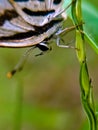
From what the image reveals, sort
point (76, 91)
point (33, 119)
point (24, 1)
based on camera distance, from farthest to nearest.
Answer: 1. point (76, 91)
2. point (33, 119)
3. point (24, 1)

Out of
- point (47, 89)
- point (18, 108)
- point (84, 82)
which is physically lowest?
point (47, 89)

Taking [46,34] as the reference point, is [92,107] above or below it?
below

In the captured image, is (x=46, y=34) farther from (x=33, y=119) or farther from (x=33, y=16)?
(x=33, y=119)

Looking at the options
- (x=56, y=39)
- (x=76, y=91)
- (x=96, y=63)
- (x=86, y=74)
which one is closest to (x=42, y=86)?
(x=76, y=91)

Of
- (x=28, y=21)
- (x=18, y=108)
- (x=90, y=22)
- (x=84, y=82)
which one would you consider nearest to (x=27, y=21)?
(x=28, y=21)

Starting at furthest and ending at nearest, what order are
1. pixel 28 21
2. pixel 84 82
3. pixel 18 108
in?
pixel 18 108
pixel 28 21
pixel 84 82

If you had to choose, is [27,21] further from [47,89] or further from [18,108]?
[47,89]

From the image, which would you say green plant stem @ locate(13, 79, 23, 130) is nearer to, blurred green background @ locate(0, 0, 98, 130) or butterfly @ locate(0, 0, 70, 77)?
blurred green background @ locate(0, 0, 98, 130)
